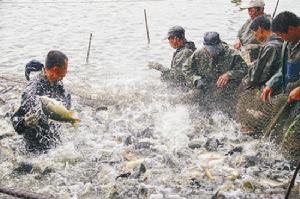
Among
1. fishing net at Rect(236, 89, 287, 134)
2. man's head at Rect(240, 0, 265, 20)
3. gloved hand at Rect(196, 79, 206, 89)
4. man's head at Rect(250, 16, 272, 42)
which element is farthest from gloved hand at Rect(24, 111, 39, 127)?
man's head at Rect(240, 0, 265, 20)

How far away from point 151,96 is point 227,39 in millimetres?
7259

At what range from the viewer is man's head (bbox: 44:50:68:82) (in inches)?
224

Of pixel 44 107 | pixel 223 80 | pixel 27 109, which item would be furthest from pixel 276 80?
pixel 27 109

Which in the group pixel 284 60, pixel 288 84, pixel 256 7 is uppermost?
pixel 256 7

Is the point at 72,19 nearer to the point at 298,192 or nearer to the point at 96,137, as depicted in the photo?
the point at 96,137

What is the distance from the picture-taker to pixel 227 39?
1562 cm

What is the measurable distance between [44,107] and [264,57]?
3.68m

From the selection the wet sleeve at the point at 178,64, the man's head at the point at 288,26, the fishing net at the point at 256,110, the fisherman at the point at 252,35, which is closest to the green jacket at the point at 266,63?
the fishing net at the point at 256,110

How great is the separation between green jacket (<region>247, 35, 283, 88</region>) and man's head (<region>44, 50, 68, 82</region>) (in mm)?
3232

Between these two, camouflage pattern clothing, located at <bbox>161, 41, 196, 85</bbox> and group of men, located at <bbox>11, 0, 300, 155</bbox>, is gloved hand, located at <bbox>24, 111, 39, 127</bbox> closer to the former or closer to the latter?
group of men, located at <bbox>11, 0, 300, 155</bbox>

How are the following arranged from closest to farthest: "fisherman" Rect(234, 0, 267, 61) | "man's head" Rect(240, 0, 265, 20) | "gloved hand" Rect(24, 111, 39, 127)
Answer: "gloved hand" Rect(24, 111, 39, 127), "fisherman" Rect(234, 0, 267, 61), "man's head" Rect(240, 0, 265, 20)

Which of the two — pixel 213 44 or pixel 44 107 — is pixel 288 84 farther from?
pixel 44 107

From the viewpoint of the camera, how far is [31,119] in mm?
5805

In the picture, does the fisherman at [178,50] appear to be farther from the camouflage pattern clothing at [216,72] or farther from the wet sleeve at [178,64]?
the camouflage pattern clothing at [216,72]
